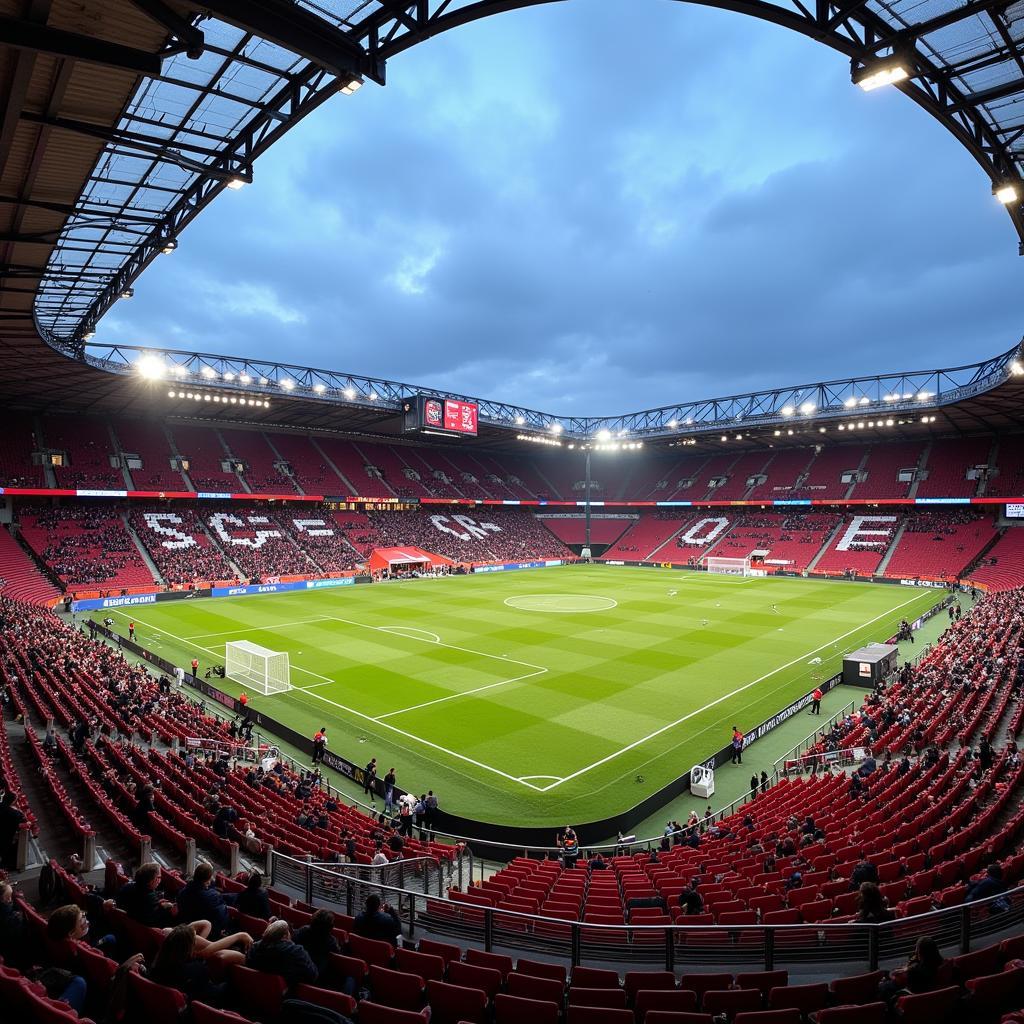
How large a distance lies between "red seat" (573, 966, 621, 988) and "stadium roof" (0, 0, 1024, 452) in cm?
1195

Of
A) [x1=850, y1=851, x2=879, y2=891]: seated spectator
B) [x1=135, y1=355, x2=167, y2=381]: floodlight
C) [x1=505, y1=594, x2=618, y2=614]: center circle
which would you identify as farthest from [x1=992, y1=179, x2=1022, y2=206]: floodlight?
[x1=135, y1=355, x2=167, y2=381]: floodlight

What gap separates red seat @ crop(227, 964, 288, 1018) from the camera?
203 inches

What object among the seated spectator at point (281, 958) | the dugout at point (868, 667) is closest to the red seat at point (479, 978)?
the seated spectator at point (281, 958)

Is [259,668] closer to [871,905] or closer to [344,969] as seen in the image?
[344,969]

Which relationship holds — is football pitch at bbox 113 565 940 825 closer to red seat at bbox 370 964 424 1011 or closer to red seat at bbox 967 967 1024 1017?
red seat at bbox 370 964 424 1011

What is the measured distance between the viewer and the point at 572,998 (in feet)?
20.2

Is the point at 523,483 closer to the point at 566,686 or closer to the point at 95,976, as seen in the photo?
the point at 566,686

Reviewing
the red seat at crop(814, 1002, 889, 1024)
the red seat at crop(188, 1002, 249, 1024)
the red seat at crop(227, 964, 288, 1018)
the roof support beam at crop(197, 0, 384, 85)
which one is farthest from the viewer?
the roof support beam at crop(197, 0, 384, 85)

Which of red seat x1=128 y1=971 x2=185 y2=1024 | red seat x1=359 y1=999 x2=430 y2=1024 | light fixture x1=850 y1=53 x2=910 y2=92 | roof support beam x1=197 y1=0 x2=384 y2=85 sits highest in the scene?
light fixture x1=850 y1=53 x2=910 y2=92

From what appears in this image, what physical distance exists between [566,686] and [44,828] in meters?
20.3

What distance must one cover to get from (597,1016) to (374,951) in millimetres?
2515

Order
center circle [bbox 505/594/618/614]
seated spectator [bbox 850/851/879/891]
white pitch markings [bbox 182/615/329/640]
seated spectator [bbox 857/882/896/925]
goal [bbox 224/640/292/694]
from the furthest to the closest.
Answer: center circle [bbox 505/594/618/614]
white pitch markings [bbox 182/615/329/640]
goal [bbox 224/640/292/694]
seated spectator [bbox 850/851/879/891]
seated spectator [bbox 857/882/896/925]

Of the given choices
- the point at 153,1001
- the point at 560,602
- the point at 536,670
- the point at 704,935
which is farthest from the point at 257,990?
the point at 560,602

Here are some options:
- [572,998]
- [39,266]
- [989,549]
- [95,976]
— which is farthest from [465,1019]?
Answer: [989,549]
